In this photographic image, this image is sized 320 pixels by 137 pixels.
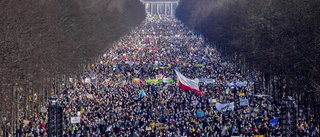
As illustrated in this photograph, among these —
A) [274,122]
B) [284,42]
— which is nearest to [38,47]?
[284,42]

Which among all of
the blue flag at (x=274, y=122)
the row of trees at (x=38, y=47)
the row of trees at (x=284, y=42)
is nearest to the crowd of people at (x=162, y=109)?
the blue flag at (x=274, y=122)

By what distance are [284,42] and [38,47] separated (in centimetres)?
1880

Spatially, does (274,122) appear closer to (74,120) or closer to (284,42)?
(74,120)

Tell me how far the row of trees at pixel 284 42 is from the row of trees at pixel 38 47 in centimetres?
1707

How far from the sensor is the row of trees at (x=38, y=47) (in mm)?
38594

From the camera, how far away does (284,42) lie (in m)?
48.8

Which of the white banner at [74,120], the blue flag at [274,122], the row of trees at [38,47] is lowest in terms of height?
the white banner at [74,120]

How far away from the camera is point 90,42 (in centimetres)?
6900

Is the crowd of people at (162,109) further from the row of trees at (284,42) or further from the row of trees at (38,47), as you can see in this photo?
the row of trees at (284,42)

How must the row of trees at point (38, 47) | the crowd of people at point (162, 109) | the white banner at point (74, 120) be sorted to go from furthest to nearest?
the row of trees at point (38, 47) → the white banner at point (74, 120) → the crowd of people at point (162, 109)

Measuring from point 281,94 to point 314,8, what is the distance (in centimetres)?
809

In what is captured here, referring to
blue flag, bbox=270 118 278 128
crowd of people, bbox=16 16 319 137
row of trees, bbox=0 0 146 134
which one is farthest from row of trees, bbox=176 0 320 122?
row of trees, bbox=0 0 146 134

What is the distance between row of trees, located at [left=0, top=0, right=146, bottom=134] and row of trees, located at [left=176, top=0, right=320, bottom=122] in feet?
56.0

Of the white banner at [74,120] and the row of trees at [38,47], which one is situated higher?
the row of trees at [38,47]
